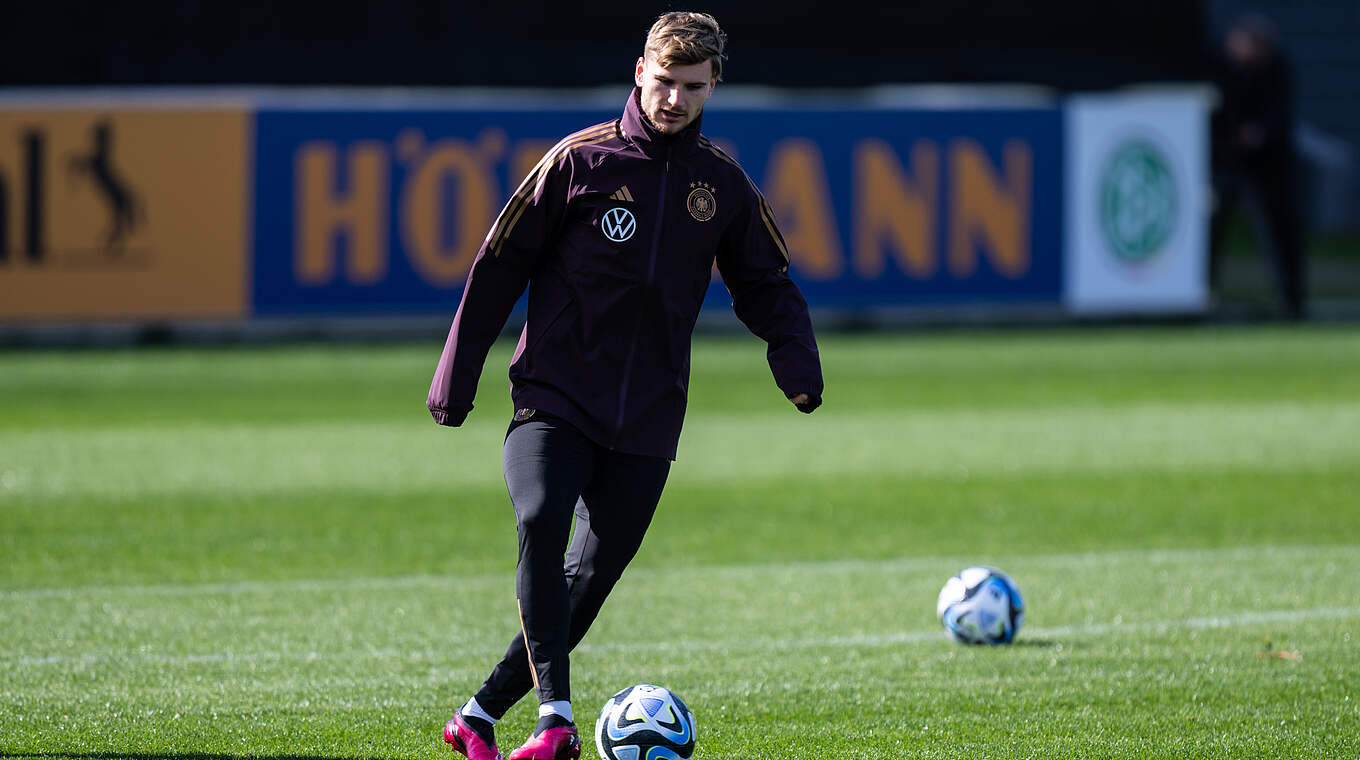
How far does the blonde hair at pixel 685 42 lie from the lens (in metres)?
4.50

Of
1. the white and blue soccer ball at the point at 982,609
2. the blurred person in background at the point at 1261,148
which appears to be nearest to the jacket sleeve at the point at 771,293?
the white and blue soccer ball at the point at 982,609

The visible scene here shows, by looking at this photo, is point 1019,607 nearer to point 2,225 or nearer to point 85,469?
point 85,469

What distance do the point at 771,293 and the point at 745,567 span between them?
326 centimetres

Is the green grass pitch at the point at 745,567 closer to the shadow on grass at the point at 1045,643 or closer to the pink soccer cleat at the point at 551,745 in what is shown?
the shadow on grass at the point at 1045,643

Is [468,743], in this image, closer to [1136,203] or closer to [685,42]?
[685,42]

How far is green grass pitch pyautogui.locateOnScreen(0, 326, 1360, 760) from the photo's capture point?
533cm

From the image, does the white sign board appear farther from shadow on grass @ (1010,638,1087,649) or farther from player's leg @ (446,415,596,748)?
player's leg @ (446,415,596,748)

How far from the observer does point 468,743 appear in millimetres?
4656

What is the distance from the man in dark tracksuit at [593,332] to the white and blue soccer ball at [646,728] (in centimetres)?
17

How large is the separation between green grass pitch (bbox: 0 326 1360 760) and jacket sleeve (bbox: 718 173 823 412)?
1033 millimetres

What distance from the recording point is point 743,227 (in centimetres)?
480

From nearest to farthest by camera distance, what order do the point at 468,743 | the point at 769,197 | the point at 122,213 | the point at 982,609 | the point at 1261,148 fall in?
1. the point at 468,743
2. the point at 982,609
3. the point at 122,213
4. the point at 769,197
5. the point at 1261,148

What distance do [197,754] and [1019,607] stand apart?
2898mm

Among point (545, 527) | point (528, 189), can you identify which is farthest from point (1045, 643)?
point (528, 189)
